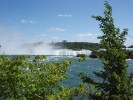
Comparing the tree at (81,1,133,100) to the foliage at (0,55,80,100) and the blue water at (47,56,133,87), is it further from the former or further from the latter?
the blue water at (47,56,133,87)

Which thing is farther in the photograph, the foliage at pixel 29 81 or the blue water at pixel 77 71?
the blue water at pixel 77 71

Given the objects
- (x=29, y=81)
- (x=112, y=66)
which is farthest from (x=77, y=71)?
(x=29, y=81)

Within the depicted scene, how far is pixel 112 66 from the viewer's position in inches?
613

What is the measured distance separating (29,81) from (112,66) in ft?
13.0

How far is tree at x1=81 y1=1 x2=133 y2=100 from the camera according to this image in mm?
15136

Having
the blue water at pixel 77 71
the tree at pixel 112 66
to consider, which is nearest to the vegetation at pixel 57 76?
the tree at pixel 112 66

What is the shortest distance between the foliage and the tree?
1700 mm

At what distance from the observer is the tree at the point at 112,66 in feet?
49.7

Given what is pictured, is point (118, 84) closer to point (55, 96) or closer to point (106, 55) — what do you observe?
point (106, 55)

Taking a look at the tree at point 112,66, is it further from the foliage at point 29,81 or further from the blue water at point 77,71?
the blue water at point 77,71

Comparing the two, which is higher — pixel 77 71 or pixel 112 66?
pixel 112 66

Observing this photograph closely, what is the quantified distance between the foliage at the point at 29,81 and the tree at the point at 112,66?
5.58 feet

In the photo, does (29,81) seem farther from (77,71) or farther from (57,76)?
(77,71)

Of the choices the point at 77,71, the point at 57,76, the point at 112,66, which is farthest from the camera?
the point at 77,71
